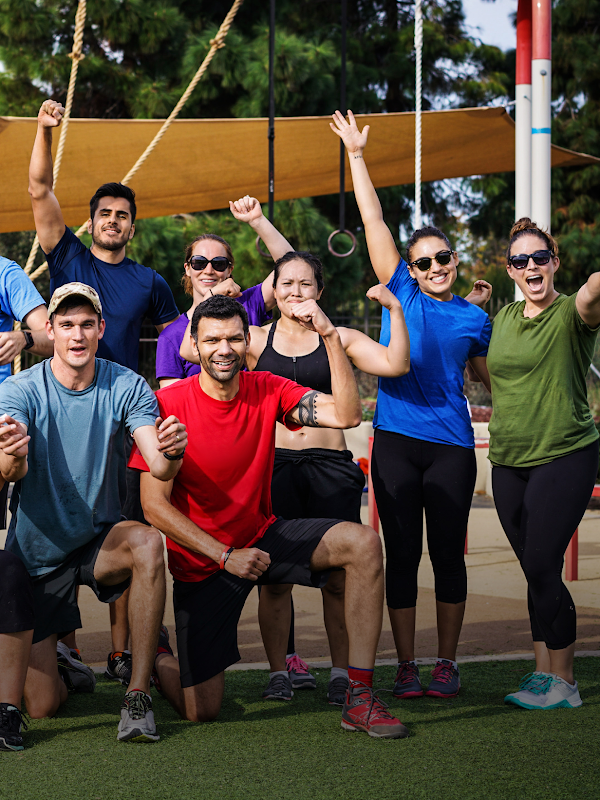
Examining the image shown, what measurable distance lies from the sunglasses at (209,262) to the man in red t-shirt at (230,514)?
0.76 m

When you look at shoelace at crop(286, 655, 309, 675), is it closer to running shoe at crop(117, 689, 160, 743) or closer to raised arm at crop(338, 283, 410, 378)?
running shoe at crop(117, 689, 160, 743)

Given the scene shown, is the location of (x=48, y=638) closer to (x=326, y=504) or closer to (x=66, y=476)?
(x=66, y=476)

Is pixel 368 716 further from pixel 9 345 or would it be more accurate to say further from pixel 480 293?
pixel 480 293

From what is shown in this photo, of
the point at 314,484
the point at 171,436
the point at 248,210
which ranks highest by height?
the point at 248,210

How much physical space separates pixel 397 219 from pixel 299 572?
1493 centimetres

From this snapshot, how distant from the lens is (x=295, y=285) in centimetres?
389

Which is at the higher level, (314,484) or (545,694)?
→ (314,484)

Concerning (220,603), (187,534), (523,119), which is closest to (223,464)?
(187,534)

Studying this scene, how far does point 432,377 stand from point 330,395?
0.48 m

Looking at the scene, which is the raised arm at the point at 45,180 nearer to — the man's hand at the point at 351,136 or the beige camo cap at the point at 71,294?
the beige camo cap at the point at 71,294

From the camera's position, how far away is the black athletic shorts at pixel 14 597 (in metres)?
3.20

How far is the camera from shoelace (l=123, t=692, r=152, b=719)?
10.6 ft

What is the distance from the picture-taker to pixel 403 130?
8609 mm

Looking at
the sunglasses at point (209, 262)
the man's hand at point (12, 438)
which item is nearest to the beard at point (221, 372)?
the man's hand at point (12, 438)
